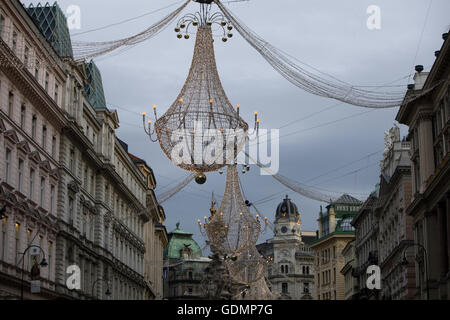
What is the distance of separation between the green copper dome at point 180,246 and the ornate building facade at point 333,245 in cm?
3184

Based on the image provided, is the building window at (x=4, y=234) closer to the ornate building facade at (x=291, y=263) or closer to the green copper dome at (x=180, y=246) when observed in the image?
the green copper dome at (x=180, y=246)

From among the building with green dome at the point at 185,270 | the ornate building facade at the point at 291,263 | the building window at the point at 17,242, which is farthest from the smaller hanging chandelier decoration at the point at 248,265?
the ornate building facade at the point at 291,263

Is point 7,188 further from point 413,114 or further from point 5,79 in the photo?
point 413,114

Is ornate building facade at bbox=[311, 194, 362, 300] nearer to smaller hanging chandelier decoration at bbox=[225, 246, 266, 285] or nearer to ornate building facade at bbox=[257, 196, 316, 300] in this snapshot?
ornate building facade at bbox=[257, 196, 316, 300]

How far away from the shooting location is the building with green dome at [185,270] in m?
170

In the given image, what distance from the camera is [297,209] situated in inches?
7515

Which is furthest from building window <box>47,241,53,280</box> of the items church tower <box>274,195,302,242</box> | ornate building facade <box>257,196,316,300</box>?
church tower <box>274,195,302,242</box>

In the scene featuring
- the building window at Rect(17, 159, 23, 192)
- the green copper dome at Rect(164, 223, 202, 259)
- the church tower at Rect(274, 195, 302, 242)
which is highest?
the church tower at Rect(274, 195, 302, 242)

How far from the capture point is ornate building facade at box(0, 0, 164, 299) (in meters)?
45.6

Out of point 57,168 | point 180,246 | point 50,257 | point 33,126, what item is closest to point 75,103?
point 57,168

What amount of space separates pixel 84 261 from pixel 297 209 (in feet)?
427
